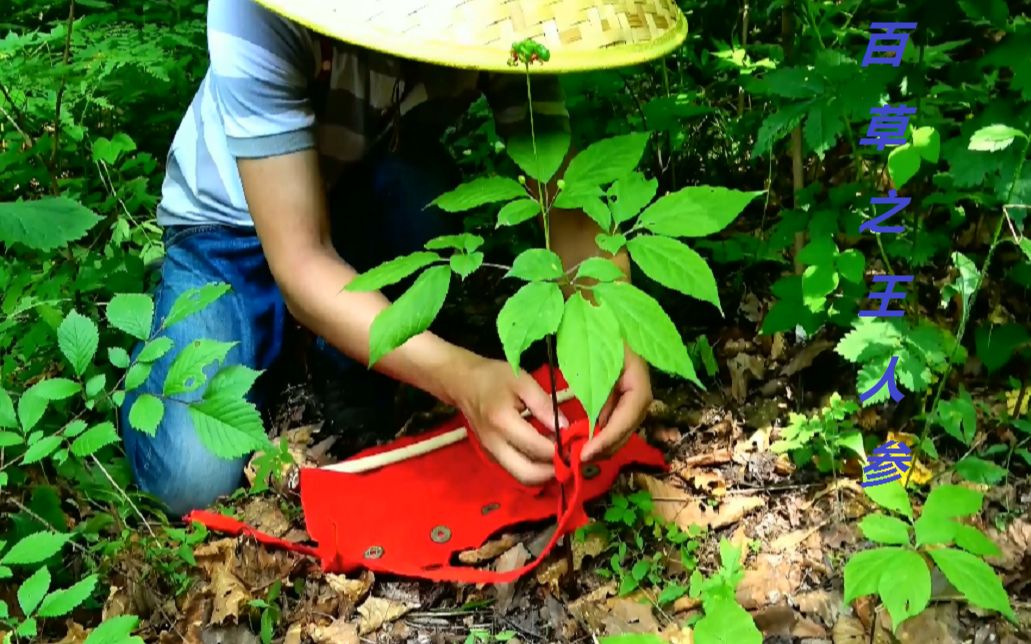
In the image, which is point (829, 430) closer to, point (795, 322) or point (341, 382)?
point (795, 322)

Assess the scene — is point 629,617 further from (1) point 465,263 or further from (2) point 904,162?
(2) point 904,162

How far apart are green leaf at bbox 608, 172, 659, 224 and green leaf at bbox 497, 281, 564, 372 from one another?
0.18 meters

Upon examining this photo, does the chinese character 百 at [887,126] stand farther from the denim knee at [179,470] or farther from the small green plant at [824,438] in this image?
the denim knee at [179,470]

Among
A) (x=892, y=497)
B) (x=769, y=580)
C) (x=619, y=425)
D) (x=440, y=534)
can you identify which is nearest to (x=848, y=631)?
(x=769, y=580)

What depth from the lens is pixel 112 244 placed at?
2680 mm

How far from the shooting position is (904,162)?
62.9 inches

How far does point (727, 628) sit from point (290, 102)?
Answer: 1.26 m

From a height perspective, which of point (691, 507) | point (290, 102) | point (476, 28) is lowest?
point (691, 507)

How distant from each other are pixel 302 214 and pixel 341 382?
776mm

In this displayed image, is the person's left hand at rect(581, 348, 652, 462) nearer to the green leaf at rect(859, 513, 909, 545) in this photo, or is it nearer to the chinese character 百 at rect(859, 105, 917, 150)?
the green leaf at rect(859, 513, 909, 545)

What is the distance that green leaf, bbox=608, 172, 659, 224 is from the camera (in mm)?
1143

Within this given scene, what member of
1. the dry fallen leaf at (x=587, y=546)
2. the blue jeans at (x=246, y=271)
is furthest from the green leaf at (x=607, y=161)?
the blue jeans at (x=246, y=271)

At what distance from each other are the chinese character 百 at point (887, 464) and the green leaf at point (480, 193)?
108 cm

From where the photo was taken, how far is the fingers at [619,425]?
150cm
